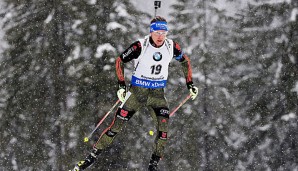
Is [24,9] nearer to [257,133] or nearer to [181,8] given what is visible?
[181,8]

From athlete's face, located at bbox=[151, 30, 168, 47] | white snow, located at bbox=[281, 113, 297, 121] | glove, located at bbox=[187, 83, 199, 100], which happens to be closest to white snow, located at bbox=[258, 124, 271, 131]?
white snow, located at bbox=[281, 113, 297, 121]

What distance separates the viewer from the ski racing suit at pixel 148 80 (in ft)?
18.0

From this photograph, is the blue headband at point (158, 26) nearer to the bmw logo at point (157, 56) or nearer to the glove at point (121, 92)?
the bmw logo at point (157, 56)

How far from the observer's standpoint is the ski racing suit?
5480mm

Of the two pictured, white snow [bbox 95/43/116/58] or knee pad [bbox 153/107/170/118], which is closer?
knee pad [bbox 153/107/170/118]

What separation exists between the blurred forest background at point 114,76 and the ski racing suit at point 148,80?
138 centimetres

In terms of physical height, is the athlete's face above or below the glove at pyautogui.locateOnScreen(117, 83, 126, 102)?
above

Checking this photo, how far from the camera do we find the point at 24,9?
709 centimetres

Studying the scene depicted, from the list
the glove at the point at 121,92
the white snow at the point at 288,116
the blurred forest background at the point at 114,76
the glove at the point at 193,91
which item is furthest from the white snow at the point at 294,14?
the glove at the point at 121,92

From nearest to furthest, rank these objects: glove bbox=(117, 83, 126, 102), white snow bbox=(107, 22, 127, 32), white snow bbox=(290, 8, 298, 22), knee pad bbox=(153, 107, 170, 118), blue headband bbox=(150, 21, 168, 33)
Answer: blue headband bbox=(150, 21, 168, 33) < glove bbox=(117, 83, 126, 102) < knee pad bbox=(153, 107, 170, 118) < white snow bbox=(107, 22, 127, 32) < white snow bbox=(290, 8, 298, 22)

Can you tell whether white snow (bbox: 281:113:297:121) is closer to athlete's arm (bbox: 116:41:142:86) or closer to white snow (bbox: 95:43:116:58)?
white snow (bbox: 95:43:116:58)

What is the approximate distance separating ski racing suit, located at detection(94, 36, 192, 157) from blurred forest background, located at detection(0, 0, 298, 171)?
1379mm

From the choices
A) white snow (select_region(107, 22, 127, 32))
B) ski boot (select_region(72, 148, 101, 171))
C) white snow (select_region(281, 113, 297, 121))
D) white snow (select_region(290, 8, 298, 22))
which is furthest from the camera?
white snow (select_region(281, 113, 297, 121))

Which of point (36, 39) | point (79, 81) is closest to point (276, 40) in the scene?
point (79, 81)
